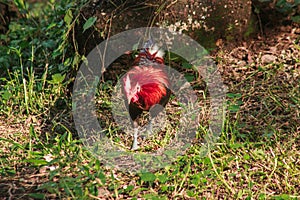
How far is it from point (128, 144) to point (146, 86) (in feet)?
1.35

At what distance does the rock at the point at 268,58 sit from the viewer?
142 inches

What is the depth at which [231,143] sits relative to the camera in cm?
279

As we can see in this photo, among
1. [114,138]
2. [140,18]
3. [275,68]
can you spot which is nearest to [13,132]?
[114,138]

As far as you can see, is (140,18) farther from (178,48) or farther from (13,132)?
(13,132)

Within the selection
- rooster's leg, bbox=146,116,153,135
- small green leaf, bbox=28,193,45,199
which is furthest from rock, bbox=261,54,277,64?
small green leaf, bbox=28,193,45,199

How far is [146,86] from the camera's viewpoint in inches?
107

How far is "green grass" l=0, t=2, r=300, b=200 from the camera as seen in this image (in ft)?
8.05

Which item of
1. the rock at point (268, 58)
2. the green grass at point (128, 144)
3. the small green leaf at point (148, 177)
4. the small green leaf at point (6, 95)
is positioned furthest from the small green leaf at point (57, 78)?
the rock at point (268, 58)

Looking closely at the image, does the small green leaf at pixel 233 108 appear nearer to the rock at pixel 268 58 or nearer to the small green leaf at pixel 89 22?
the rock at pixel 268 58

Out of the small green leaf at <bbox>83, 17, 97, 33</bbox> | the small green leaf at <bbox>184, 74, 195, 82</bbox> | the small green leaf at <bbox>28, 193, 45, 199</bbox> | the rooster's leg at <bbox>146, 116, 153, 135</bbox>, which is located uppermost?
the small green leaf at <bbox>83, 17, 97, 33</bbox>

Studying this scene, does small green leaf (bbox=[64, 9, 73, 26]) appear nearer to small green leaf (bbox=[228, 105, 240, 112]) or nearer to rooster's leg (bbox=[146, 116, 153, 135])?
rooster's leg (bbox=[146, 116, 153, 135])

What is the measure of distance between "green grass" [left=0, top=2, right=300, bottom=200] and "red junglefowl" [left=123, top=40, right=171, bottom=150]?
0.21m

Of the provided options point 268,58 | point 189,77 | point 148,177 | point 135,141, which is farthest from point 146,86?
point 268,58

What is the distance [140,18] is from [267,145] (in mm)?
1266
